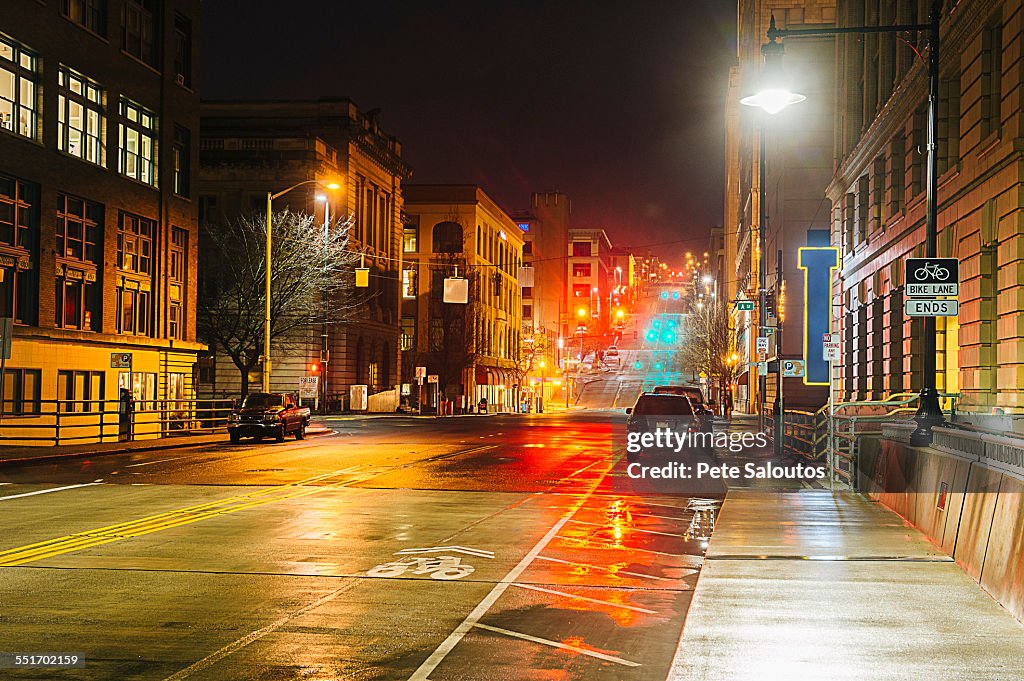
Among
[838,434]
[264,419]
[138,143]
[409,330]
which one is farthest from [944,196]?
[409,330]

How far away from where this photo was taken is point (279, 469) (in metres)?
27.1

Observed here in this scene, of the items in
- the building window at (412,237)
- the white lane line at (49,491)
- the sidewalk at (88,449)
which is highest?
the building window at (412,237)

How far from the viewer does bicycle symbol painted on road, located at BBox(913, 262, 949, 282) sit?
1759cm

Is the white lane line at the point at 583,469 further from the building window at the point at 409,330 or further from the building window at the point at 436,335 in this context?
the building window at the point at 409,330

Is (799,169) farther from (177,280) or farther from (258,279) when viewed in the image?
(177,280)

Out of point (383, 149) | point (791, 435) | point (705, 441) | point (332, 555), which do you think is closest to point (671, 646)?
point (332, 555)

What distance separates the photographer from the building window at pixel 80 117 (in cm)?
3994

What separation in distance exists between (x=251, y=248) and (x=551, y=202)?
453 ft

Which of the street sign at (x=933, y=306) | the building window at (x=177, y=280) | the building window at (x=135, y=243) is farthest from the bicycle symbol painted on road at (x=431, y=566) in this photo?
the building window at (x=177, y=280)

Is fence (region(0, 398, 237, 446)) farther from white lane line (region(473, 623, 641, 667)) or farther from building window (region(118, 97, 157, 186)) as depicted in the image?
white lane line (region(473, 623, 641, 667))

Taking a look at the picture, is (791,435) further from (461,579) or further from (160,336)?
(160,336)

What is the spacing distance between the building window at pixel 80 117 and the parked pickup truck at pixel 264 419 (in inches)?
414

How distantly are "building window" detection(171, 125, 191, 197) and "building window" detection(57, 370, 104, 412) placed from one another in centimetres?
1082

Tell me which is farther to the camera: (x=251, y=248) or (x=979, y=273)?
(x=251, y=248)
